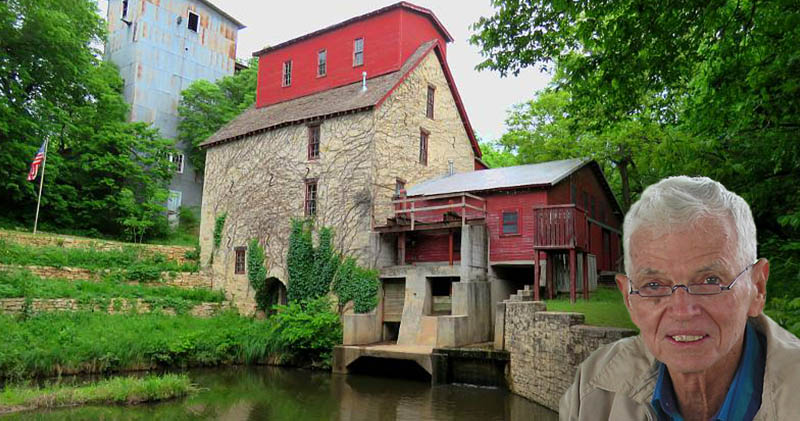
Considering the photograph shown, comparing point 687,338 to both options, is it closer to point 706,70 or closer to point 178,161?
point 706,70

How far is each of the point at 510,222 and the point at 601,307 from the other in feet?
17.5

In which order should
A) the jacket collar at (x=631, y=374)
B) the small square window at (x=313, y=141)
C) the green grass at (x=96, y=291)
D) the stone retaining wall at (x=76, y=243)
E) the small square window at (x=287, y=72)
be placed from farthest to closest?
the small square window at (x=287, y=72) → the small square window at (x=313, y=141) → the stone retaining wall at (x=76, y=243) → the green grass at (x=96, y=291) → the jacket collar at (x=631, y=374)

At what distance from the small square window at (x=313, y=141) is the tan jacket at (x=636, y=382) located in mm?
21686

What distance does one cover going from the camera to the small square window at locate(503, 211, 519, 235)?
63.2 feet

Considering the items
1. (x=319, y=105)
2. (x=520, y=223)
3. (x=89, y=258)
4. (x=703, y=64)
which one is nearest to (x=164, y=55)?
(x=319, y=105)

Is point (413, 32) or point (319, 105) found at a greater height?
point (413, 32)

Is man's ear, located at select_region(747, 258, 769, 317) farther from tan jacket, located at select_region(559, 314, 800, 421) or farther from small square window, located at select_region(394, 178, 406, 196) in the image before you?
small square window, located at select_region(394, 178, 406, 196)

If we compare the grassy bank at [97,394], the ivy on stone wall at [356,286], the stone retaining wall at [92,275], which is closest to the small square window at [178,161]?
the stone retaining wall at [92,275]

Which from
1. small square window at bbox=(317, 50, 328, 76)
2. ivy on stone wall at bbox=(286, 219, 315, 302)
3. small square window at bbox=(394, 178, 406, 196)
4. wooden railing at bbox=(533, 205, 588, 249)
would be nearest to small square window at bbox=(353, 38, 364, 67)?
small square window at bbox=(317, 50, 328, 76)

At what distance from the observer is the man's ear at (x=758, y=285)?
174cm

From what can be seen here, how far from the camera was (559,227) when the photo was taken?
1722 centimetres

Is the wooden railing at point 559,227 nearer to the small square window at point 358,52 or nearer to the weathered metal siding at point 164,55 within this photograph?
the small square window at point 358,52

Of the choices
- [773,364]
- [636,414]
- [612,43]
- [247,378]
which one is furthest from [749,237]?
[247,378]

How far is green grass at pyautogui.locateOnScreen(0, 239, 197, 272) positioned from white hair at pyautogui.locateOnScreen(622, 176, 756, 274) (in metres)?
23.7
